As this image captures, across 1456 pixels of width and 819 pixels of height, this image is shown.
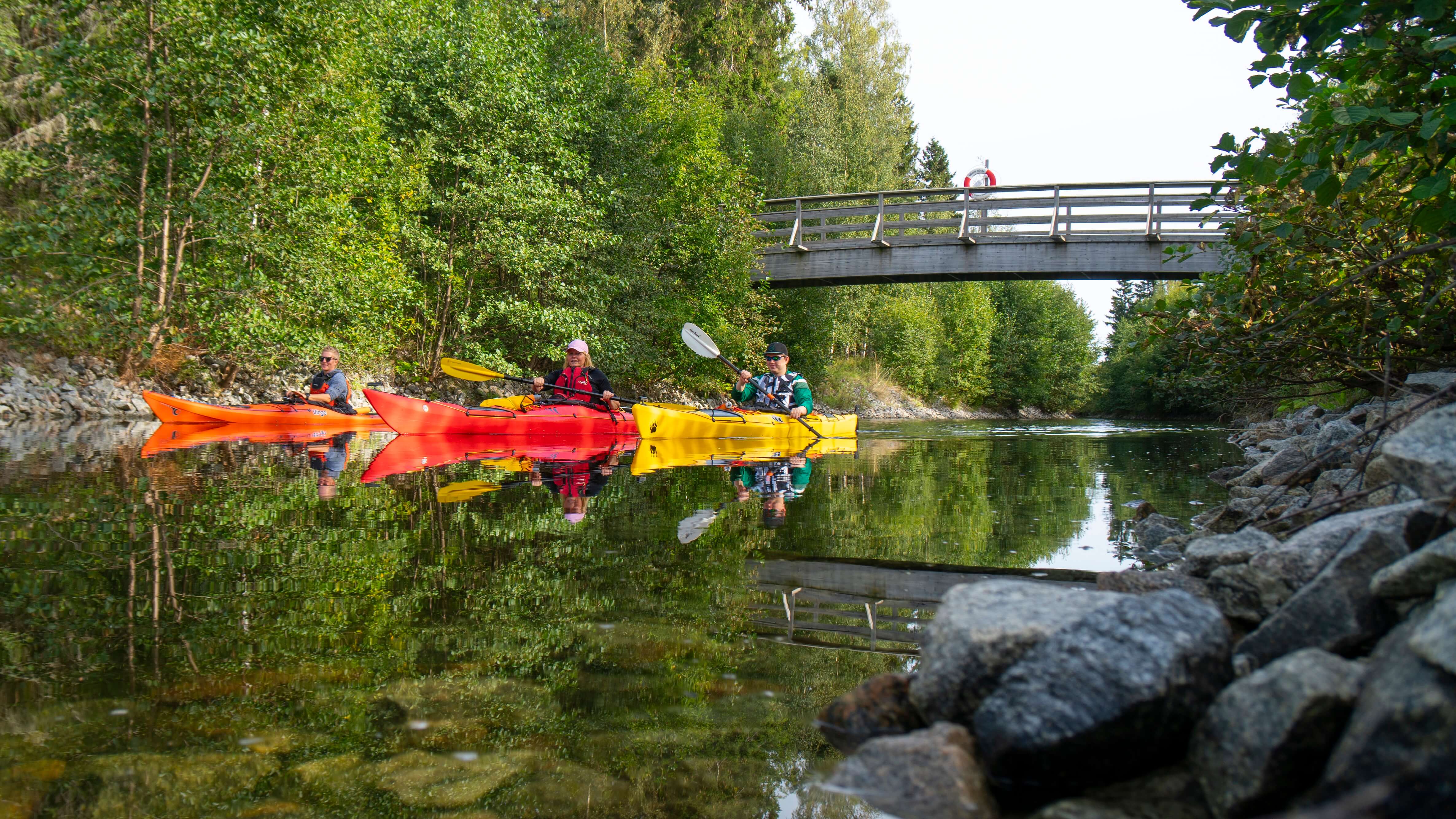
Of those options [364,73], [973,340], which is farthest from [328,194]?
[973,340]

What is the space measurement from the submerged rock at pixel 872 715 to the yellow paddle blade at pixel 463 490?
394 centimetres

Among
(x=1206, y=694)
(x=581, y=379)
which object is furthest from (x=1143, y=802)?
(x=581, y=379)

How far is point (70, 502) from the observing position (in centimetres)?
530

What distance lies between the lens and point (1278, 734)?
1.67 m

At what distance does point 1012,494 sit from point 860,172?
86.7 feet

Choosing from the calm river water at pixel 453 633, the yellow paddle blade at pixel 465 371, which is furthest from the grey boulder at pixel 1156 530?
the yellow paddle blade at pixel 465 371

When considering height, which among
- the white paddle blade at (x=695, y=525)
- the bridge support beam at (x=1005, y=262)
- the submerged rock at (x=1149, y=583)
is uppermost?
the bridge support beam at (x=1005, y=262)

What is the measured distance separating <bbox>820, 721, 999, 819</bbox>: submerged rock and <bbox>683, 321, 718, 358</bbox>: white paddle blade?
35.0 ft

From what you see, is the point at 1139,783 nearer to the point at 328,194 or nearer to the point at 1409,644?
the point at 1409,644

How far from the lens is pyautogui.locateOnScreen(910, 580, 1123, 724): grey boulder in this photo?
82.0 inches

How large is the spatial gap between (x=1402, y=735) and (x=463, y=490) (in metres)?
5.75

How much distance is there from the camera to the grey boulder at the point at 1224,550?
116 inches

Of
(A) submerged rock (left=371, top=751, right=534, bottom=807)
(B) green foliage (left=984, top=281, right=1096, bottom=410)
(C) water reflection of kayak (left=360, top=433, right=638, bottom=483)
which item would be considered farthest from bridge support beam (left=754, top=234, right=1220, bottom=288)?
(B) green foliage (left=984, top=281, right=1096, bottom=410)

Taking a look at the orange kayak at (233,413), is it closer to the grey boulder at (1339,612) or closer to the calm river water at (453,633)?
the calm river water at (453,633)
